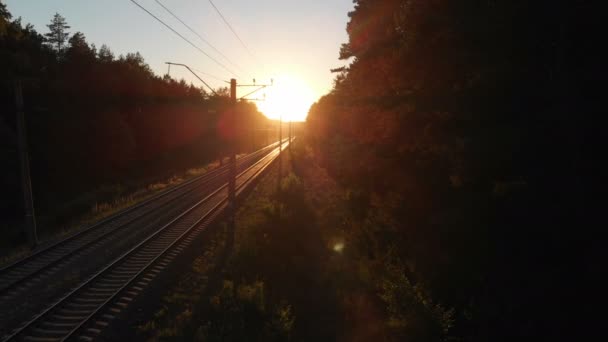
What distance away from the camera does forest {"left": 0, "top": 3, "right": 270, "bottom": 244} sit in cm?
2972

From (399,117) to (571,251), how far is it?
7.48 meters

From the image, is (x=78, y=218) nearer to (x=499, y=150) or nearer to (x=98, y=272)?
(x=98, y=272)

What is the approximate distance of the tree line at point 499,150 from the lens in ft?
26.8

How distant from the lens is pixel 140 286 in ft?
36.5

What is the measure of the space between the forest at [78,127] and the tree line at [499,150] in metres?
13.1

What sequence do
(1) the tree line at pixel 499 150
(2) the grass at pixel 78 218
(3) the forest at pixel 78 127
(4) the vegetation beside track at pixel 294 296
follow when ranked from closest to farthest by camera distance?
(1) the tree line at pixel 499 150 → (4) the vegetation beside track at pixel 294 296 → (2) the grass at pixel 78 218 → (3) the forest at pixel 78 127

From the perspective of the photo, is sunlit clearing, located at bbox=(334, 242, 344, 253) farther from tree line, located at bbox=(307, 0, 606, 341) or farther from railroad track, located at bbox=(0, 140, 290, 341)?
railroad track, located at bbox=(0, 140, 290, 341)

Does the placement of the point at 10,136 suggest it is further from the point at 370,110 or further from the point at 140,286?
the point at 370,110

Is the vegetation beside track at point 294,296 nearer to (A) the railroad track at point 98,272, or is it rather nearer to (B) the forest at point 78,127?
(A) the railroad track at point 98,272

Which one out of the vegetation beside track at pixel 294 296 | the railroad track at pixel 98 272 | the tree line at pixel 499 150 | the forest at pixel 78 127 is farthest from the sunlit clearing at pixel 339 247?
the forest at pixel 78 127

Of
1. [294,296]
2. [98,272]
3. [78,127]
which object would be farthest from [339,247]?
[78,127]

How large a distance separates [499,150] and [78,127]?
3826cm

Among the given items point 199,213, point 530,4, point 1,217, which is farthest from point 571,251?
point 1,217

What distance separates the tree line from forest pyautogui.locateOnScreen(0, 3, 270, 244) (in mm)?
13066
